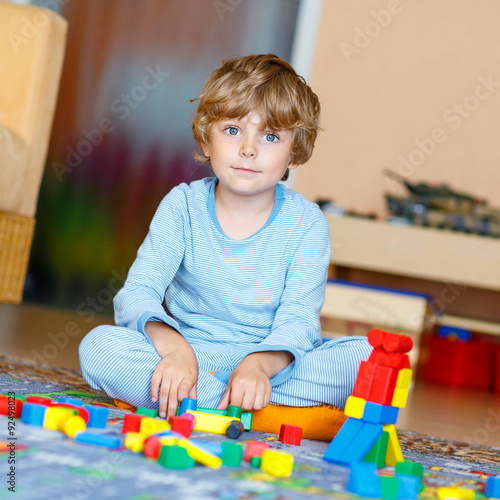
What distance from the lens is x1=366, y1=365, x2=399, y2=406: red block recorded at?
0.83 meters

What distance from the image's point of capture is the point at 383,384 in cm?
84

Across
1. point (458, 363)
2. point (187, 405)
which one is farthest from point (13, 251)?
point (458, 363)

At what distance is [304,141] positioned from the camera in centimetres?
A: 117

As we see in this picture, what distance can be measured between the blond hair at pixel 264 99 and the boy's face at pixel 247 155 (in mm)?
13

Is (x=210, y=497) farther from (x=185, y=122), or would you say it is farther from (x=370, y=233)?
(x=185, y=122)

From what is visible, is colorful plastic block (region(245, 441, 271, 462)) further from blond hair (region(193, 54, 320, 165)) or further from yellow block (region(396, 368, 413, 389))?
blond hair (region(193, 54, 320, 165))

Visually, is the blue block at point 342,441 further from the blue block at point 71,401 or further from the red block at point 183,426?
the blue block at point 71,401

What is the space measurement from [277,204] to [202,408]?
38 centimetres

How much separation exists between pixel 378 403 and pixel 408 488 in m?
0.15

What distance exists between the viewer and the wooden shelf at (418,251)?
225 cm

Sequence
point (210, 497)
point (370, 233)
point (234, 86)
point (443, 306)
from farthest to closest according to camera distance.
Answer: point (443, 306), point (370, 233), point (234, 86), point (210, 497)

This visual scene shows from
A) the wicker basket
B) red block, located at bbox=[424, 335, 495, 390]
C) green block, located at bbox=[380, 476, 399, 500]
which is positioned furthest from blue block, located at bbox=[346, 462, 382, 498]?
red block, located at bbox=[424, 335, 495, 390]

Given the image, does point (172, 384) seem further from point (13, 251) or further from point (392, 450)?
point (13, 251)

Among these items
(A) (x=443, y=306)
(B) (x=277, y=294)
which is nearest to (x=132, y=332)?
(B) (x=277, y=294)
